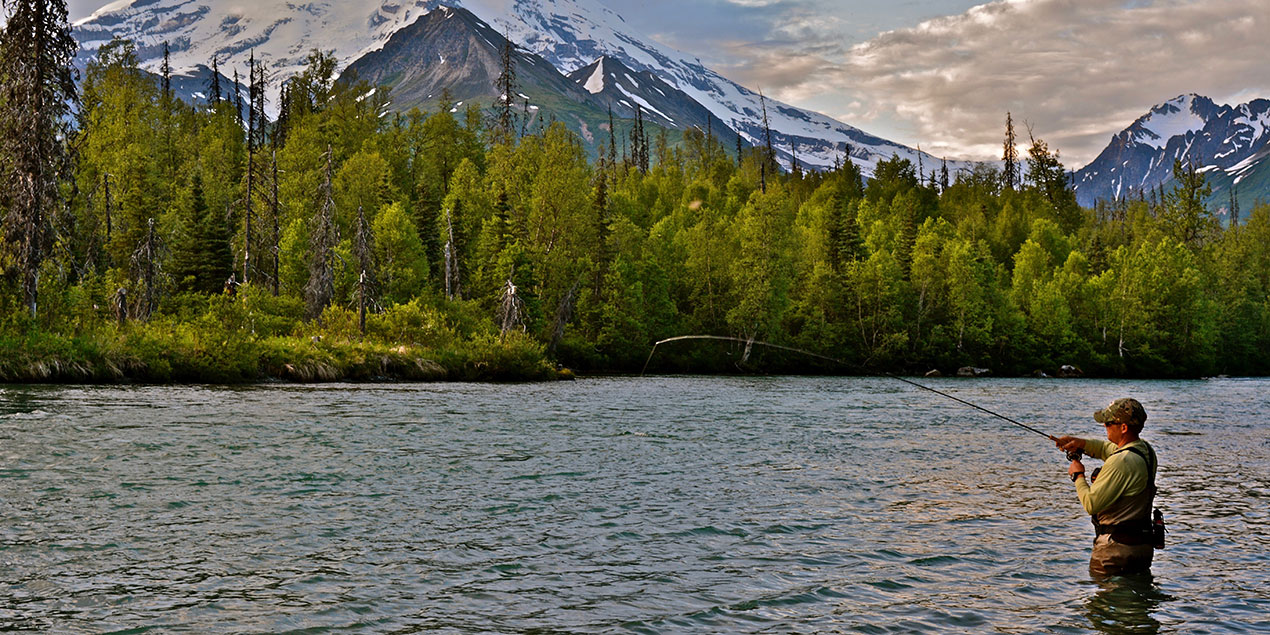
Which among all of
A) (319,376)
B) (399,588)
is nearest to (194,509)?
(399,588)

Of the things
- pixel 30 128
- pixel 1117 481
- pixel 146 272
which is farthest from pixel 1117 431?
pixel 146 272

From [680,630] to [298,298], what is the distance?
5412cm

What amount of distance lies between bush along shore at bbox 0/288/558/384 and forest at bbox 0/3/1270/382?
12cm

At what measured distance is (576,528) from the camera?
44.5 ft

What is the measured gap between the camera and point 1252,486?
18594 mm

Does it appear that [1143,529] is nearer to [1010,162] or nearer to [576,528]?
[576,528]

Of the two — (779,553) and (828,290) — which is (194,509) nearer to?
(779,553)

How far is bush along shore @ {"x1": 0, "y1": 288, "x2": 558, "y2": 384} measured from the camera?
35.5m

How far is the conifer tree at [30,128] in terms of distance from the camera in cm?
3669

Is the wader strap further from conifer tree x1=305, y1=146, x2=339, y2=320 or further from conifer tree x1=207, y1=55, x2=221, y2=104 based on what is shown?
conifer tree x1=207, y1=55, x2=221, y2=104

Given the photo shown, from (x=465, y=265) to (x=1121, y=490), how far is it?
70440 millimetres

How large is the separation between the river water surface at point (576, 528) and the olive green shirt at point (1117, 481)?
102 centimetres

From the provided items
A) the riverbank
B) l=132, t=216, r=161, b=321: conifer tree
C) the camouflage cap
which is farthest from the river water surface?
l=132, t=216, r=161, b=321: conifer tree

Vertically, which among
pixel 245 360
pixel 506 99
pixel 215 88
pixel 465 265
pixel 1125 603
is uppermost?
pixel 215 88
